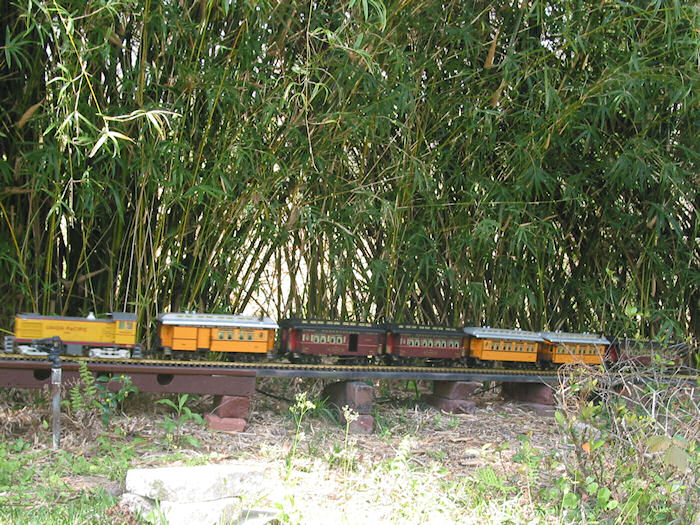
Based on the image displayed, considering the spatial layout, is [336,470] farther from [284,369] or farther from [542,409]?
[542,409]

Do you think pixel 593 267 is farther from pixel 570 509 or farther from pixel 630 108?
pixel 570 509

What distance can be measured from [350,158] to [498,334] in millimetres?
1665

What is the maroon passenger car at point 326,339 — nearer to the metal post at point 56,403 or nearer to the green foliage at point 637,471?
the metal post at point 56,403

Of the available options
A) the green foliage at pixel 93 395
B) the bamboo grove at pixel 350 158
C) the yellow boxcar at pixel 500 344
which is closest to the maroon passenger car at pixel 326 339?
the bamboo grove at pixel 350 158

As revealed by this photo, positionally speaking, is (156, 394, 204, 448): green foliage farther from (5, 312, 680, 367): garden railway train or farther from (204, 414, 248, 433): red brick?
(5, 312, 680, 367): garden railway train

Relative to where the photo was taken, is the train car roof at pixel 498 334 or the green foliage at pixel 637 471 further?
the train car roof at pixel 498 334

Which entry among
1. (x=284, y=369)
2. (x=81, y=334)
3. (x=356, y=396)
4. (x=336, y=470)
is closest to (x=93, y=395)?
(x=81, y=334)

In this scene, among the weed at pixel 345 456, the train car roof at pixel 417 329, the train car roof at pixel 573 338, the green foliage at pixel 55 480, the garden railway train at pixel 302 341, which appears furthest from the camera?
the train car roof at pixel 573 338

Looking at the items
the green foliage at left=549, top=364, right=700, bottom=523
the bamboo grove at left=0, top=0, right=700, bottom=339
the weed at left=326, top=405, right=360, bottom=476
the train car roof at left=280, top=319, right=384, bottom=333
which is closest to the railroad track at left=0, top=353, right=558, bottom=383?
the train car roof at left=280, top=319, right=384, bottom=333

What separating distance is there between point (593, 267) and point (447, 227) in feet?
5.22

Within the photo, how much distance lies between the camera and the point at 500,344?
545 cm

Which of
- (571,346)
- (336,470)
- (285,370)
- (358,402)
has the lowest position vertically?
(336,470)

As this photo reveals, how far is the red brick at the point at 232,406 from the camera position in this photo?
14.6ft

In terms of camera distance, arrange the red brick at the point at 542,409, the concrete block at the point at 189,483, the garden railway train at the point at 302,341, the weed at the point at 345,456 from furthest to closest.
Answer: the red brick at the point at 542,409 < the garden railway train at the point at 302,341 < the weed at the point at 345,456 < the concrete block at the point at 189,483
